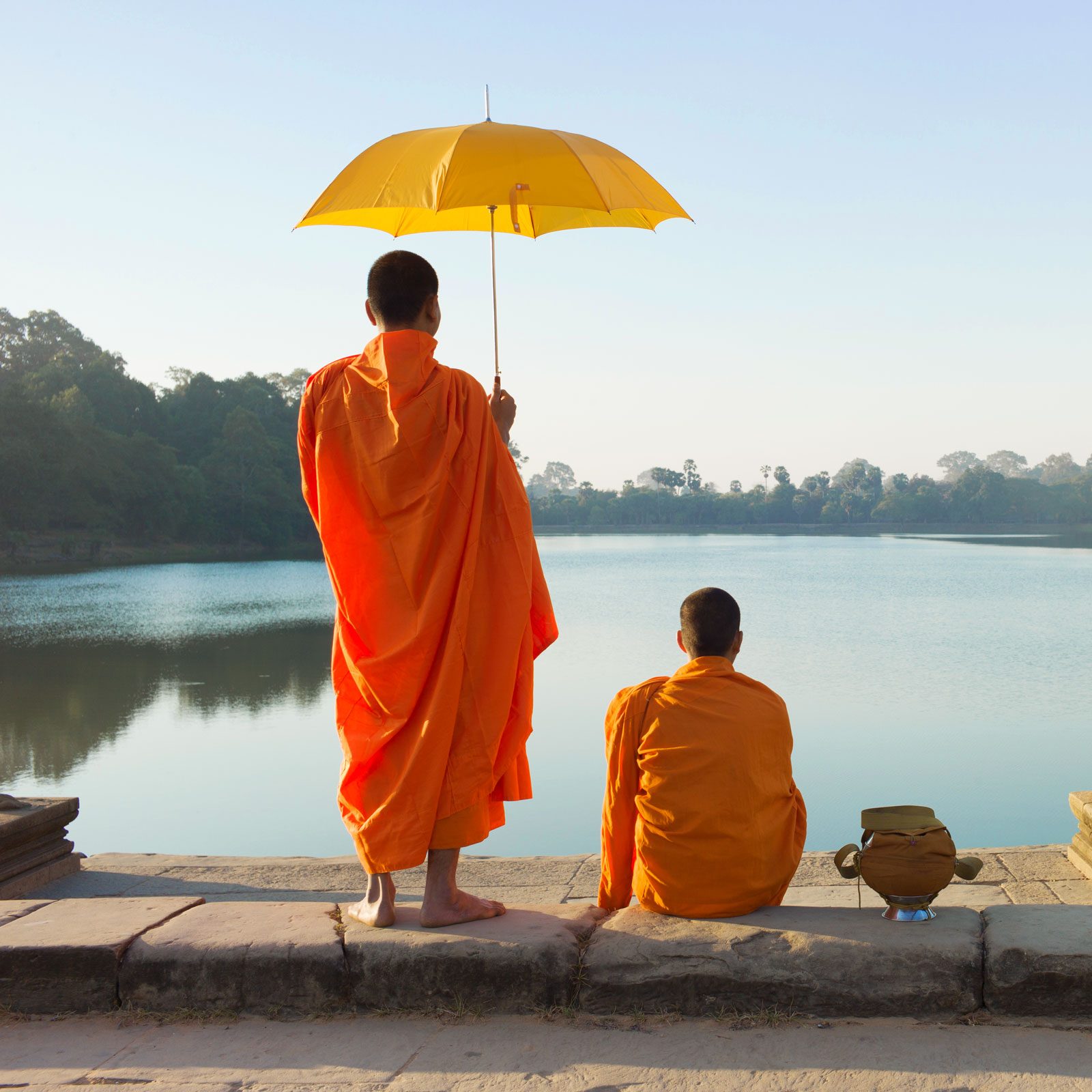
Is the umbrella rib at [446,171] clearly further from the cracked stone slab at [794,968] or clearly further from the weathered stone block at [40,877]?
the weathered stone block at [40,877]

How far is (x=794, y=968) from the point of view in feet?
6.82

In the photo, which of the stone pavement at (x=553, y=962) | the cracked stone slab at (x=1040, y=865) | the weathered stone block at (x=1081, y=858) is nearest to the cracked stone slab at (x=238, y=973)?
the stone pavement at (x=553, y=962)

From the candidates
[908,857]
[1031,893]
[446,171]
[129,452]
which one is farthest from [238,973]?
[129,452]

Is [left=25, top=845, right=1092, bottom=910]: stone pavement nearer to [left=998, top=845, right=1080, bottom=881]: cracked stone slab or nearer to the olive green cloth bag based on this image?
[left=998, top=845, right=1080, bottom=881]: cracked stone slab

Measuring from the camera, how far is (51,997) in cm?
226

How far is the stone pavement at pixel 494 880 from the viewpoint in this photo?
3.35 meters

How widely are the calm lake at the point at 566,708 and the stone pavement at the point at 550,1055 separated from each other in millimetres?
3461

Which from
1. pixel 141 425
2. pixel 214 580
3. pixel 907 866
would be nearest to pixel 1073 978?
pixel 907 866

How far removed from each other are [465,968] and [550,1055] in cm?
27

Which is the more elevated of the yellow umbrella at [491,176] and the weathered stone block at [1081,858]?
the yellow umbrella at [491,176]

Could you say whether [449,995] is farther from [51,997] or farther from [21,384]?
[21,384]

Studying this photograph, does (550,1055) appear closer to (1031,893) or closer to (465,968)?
(465,968)

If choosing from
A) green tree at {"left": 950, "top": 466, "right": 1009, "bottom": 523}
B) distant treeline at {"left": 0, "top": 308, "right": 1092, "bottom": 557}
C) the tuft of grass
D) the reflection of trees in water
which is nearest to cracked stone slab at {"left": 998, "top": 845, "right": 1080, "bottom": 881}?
the tuft of grass

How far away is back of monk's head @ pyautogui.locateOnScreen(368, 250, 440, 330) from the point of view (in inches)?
99.0
